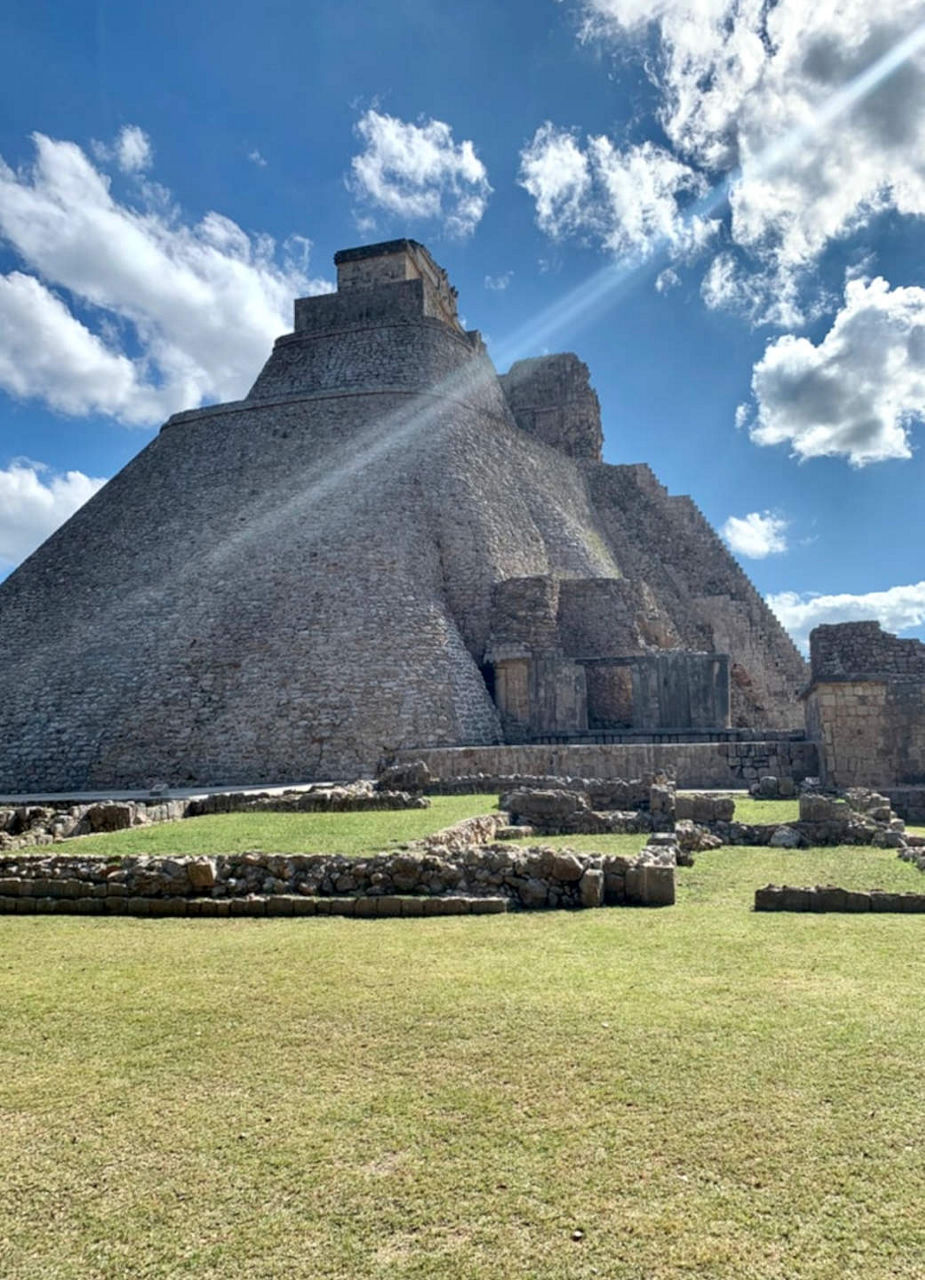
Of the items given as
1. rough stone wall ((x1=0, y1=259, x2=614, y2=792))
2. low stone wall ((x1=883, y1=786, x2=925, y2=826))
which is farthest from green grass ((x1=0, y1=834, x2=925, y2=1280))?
→ rough stone wall ((x1=0, y1=259, x2=614, y2=792))

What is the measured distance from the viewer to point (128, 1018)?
13.4 ft

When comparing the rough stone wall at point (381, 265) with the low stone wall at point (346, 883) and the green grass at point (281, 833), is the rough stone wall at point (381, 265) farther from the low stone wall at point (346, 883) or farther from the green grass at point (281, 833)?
the low stone wall at point (346, 883)

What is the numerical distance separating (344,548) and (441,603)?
3216 mm

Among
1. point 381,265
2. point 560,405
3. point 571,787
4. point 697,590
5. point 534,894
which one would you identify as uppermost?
point 381,265

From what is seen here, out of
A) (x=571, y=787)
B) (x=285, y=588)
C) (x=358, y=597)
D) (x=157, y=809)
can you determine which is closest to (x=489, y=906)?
(x=571, y=787)

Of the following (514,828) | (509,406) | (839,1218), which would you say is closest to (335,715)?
(514,828)

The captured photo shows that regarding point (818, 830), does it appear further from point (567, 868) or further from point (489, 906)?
point (489, 906)

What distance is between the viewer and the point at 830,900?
19.6ft

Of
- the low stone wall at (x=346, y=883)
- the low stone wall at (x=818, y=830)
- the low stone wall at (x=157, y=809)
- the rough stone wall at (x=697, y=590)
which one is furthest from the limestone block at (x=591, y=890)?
the rough stone wall at (x=697, y=590)

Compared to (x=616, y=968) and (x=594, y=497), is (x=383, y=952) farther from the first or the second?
(x=594, y=497)

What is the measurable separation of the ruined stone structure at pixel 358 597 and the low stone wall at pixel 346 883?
1196 cm

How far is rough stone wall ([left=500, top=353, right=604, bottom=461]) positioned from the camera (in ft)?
132

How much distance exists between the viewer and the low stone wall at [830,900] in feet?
19.3

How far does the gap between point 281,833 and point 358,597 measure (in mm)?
13227
